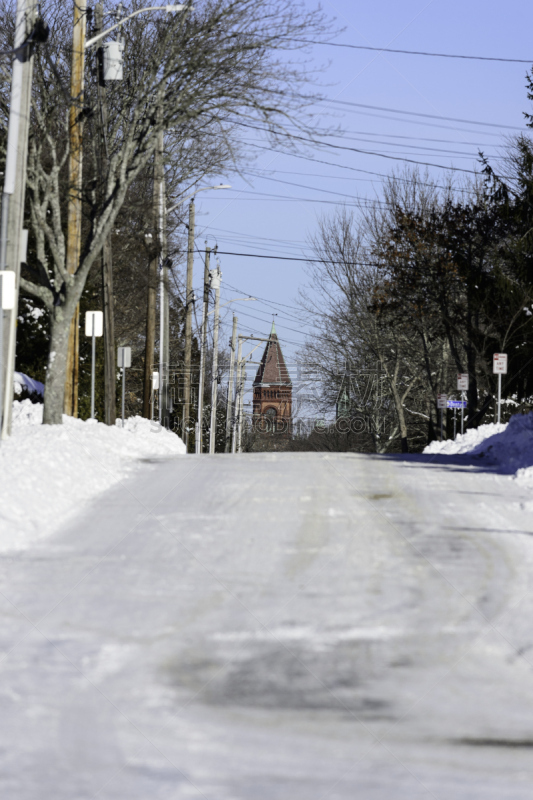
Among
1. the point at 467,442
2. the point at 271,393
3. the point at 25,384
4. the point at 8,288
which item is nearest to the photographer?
the point at 8,288

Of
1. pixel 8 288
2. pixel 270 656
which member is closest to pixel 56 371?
pixel 8 288

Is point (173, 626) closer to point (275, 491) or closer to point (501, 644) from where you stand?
point (501, 644)

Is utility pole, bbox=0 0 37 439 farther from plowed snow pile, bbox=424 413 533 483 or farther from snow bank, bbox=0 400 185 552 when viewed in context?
plowed snow pile, bbox=424 413 533 483

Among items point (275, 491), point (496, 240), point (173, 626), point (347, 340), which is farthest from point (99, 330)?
point (347, 340)

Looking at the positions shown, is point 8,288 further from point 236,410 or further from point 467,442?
point 236,410

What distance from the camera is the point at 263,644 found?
6.61 m

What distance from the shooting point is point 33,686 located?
579 centimetres

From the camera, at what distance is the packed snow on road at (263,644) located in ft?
15.6

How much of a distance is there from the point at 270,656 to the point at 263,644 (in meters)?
0.21

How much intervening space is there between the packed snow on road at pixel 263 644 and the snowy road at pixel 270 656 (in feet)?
0.05

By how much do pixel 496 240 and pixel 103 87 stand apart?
67.1 ft

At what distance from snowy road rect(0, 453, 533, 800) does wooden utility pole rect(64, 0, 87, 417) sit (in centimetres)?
1102

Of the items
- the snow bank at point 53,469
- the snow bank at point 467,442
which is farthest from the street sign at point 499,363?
the snow bank at point 53,469

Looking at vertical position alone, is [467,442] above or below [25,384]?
below
